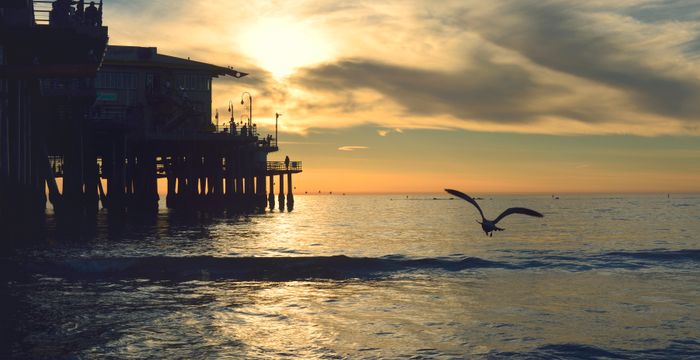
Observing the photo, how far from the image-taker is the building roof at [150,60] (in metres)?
78.4

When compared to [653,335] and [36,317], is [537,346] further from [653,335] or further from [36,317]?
[36,317]

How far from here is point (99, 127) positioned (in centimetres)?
5841

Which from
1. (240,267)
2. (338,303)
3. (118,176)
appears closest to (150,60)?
(118,176)

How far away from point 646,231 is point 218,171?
1732 inches

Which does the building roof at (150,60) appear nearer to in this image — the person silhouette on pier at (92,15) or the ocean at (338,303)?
the person silhouette on pier at (92,15)

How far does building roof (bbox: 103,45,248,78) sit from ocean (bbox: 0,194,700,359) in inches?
1637

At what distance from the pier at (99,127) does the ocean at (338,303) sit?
24.8 ft

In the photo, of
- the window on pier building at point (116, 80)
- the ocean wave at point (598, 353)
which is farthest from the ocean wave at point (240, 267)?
the window on pier building at point (116, 80)

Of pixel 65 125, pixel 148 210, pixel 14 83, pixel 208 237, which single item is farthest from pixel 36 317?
pixel 148 210

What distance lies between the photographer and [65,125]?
5322 cm

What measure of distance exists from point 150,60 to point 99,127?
23.2 metres

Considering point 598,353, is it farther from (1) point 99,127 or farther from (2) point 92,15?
(1) point 99,127

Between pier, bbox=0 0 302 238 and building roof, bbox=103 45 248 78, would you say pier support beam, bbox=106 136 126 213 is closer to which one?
pier, bbox=0 0 302 238

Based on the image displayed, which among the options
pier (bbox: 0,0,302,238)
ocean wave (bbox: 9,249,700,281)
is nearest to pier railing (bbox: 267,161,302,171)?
pier (bbox: 0,0,302,238)
